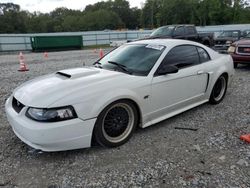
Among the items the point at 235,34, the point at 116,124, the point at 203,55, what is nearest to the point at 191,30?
the point at 235,34

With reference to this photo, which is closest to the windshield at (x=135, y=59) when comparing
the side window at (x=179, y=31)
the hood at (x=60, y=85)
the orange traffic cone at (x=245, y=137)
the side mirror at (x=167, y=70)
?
the side mirror at (x=167, y=70)

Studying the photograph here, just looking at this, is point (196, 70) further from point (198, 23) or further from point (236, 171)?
point (198, 23)

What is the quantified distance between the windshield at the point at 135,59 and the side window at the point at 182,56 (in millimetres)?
196

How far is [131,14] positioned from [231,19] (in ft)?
168

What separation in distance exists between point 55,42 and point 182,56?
2112 cm

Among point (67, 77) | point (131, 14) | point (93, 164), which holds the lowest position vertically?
point (93, 164)

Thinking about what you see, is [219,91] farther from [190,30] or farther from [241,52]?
[190,30]

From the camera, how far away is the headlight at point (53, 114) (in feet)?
9.25

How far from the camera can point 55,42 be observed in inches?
921

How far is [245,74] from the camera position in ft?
27.1

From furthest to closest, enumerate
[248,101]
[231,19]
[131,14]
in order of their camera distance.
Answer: [131,14] → [231,19] → [248,101]

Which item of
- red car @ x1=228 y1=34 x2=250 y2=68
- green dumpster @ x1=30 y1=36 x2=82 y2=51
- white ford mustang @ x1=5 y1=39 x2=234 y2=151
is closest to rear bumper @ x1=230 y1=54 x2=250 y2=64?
red car @ x1=228 y1=34 x2=250 y2=68

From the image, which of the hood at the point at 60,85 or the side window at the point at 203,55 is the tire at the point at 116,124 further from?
the side window at the point at 203,55

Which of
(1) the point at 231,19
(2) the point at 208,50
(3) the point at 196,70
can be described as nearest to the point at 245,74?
(2) the point at 208,50
